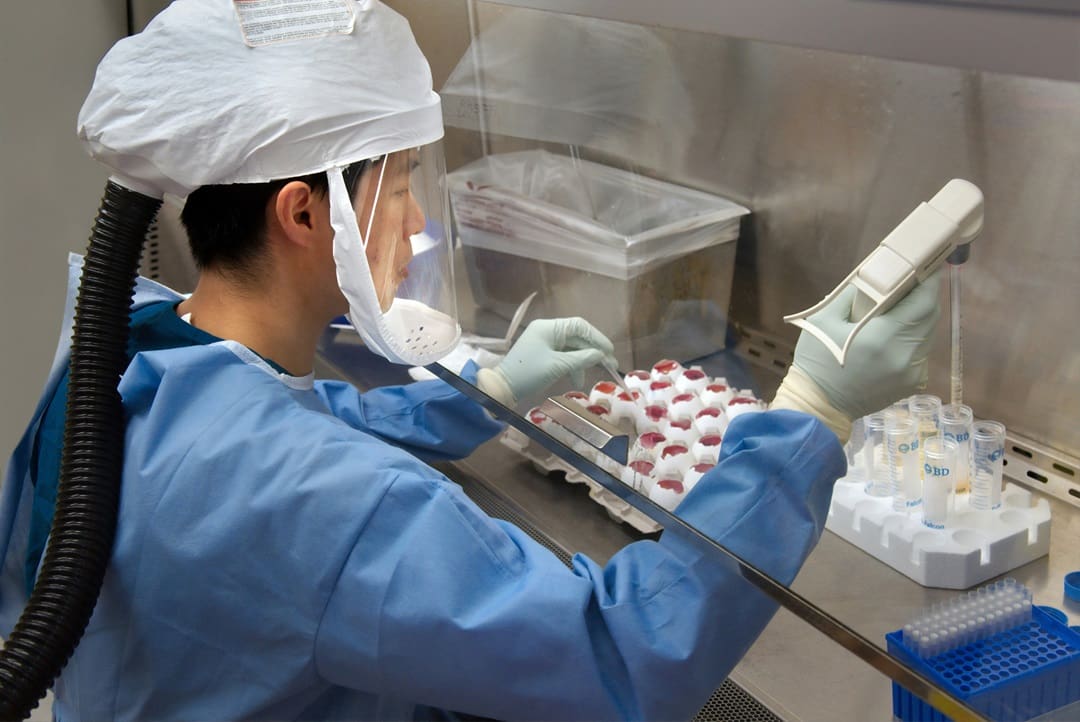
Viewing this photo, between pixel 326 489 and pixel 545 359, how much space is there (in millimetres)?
446

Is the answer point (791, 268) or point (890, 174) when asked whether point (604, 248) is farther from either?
point (890, 174)

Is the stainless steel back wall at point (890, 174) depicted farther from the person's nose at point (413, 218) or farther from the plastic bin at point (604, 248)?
the person's nose at point (413, 218)

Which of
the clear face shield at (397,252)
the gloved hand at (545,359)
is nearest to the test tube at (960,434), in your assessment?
the gloved hand at (545,359)

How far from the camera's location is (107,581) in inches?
46.2

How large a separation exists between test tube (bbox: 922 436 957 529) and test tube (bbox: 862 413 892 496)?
0.04m

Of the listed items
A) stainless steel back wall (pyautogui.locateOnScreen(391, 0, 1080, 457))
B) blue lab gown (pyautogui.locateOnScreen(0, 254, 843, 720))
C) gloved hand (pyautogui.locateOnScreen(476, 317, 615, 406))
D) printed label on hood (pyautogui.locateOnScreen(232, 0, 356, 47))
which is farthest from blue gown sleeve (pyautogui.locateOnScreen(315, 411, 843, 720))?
printed label on hood (pyautogui.locateOnScreen(232, 0, 356, 47))

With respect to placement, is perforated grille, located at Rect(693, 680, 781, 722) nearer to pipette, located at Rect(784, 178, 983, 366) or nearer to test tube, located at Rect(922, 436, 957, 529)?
test tube, located at Rect(922, 436, 957, 529)

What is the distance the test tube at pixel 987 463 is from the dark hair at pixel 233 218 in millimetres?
771

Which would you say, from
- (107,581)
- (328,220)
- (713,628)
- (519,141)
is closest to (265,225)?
(328,220)

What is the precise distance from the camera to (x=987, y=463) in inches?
44.5

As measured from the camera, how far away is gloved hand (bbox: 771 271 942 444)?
1.07m

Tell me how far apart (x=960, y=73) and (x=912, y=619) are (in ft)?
2.12

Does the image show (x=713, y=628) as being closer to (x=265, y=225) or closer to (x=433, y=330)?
(x=433, y=330)

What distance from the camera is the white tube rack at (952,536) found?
3.30 ft
